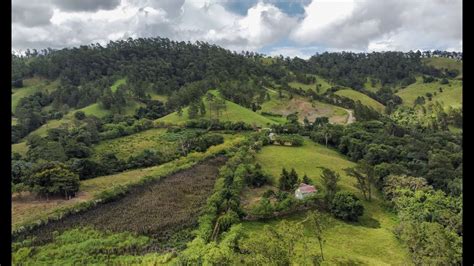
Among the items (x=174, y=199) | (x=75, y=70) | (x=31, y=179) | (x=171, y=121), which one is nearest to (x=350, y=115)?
(x=171, y=121)

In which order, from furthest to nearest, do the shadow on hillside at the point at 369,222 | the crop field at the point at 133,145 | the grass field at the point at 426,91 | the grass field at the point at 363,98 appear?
the grass field at the point at 426,91, the grass field at the point at 363,98, the crop field at the point at 133,145, the shadow on hillside at the point at 369,222

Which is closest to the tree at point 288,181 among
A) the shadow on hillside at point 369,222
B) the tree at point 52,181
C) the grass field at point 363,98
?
the shadow on hillside at point 369,222

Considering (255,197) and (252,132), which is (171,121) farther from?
(255,197)

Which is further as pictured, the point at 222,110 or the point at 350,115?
the point at 350,115

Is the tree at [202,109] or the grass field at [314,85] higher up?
the grass field at [314,85]

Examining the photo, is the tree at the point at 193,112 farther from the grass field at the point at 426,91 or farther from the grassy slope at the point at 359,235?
the grass field at the point at 426,91

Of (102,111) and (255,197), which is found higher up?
(102,111)

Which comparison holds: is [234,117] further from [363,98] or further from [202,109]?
[363,98]
